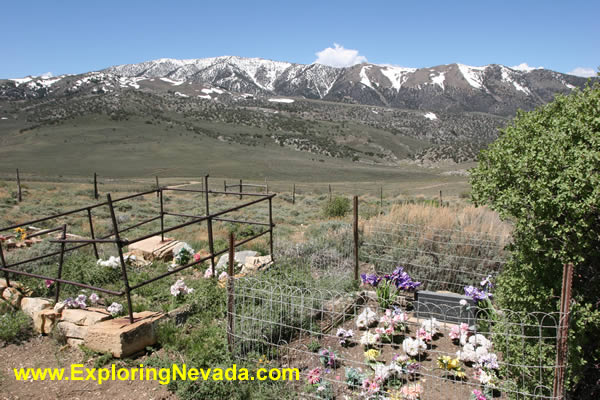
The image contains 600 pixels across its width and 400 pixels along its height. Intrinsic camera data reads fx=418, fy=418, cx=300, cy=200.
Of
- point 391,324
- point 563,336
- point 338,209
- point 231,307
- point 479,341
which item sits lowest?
point 338,209

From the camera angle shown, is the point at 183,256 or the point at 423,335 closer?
the point at 423,335

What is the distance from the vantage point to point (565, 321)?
3.37 meters

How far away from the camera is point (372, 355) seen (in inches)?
181

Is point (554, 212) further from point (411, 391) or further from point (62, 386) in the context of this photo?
point (62, 386)

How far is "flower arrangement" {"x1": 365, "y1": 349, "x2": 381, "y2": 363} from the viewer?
4555mm

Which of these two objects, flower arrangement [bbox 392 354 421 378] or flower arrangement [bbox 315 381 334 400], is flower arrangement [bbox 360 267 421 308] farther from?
flower arrangement [bbox 315 381 334 400]

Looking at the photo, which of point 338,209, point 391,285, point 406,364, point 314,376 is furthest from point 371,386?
point 338,209

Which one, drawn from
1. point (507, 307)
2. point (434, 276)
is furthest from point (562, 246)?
point (434, 276)

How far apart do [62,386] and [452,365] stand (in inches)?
162

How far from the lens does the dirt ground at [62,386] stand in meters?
4.30

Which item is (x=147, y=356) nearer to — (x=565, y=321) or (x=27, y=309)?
(x=27, y=309)

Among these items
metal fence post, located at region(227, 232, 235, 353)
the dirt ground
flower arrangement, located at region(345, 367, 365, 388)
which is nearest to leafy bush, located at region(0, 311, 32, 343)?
the dirt ground

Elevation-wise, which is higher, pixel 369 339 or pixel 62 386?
pixel 369 339

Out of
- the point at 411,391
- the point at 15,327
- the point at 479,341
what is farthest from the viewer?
the point at 15,327
